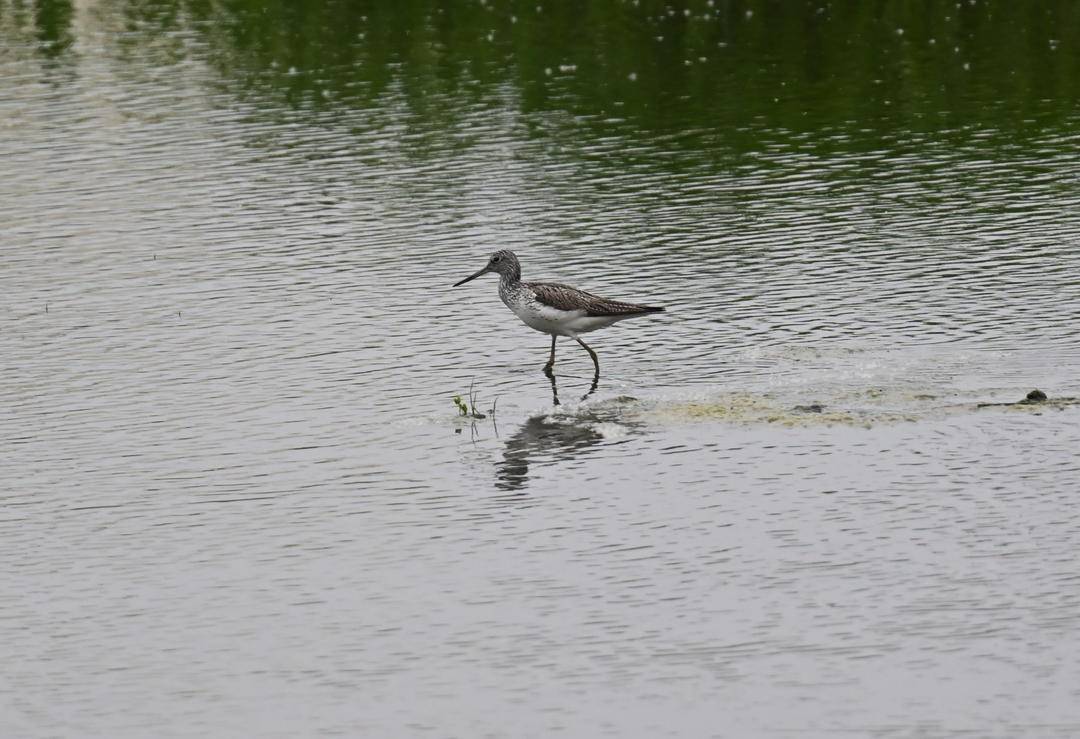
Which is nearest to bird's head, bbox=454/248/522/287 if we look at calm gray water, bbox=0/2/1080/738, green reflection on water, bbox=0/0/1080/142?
calm gray water, bbox=0/2/1080/738

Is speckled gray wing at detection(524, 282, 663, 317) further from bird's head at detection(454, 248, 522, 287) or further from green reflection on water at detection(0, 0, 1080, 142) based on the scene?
green reflection on water at detection(0, 0, 1080, 142)

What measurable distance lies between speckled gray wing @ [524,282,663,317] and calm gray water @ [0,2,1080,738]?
0.89m

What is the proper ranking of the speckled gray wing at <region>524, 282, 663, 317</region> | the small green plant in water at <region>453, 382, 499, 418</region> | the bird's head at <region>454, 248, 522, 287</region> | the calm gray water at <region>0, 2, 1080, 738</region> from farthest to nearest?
1. the bird's head at <region>454, 248, 522, 287</region>
2. the speckled gray wing at <region>524, 282, 663, 317</region>
3. the small green plant in water at <region>453, 382, 499, 418</region>
4. the calm gray water at <region>0, 2, 1080, 738</region>

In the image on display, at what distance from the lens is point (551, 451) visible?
21.2 meters

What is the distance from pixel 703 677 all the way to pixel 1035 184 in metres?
22.1

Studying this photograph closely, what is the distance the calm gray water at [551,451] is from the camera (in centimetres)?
1502

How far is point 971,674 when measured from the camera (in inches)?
576

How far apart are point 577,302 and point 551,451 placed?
11.2 ft

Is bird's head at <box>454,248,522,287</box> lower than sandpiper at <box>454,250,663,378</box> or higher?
higher

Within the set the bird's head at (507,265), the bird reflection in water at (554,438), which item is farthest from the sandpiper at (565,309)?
the bird reflection in water at (554,438)

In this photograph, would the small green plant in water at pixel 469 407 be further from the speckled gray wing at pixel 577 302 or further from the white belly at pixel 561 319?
the speckled gray wing at pixel 577 302

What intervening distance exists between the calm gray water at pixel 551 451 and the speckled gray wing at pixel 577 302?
0.89 metres

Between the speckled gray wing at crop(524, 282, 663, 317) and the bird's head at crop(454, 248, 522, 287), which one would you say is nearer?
the speckled gray wing at crop(524, 282, 663, 317)

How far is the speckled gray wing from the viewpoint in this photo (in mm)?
23984
